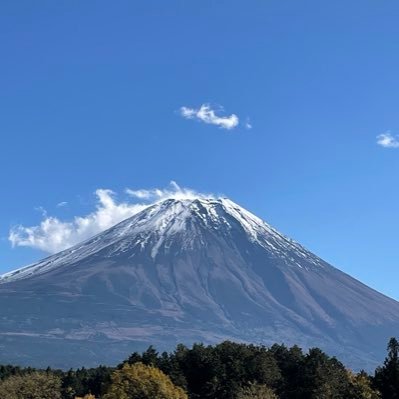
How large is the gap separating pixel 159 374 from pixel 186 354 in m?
20.9

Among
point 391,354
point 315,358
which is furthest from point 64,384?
point 391,354

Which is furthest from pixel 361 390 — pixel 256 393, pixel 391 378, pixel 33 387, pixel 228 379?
pixel 33 387

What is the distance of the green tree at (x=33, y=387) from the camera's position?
80.5 meters

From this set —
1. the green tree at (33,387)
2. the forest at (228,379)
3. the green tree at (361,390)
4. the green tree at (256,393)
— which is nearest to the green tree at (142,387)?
the forest at (228,379)

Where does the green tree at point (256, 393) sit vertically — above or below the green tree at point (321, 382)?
below

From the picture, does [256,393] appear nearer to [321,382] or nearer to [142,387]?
[321,382]

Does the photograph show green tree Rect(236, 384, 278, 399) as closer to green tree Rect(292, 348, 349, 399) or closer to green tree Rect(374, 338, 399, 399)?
green tree Rect(292, 348, 349, 399)

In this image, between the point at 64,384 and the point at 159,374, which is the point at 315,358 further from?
the point at 64,384

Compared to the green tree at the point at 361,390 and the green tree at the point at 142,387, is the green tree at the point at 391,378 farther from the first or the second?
the green tree at the point at 142,387

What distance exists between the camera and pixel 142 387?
62406 mm

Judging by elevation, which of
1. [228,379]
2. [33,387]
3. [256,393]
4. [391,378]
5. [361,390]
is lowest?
[33,387]

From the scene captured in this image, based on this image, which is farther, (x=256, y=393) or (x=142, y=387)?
(x=256, y=393)

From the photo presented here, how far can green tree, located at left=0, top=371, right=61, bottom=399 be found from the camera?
80.5 metres

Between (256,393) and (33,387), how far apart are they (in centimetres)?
2568
